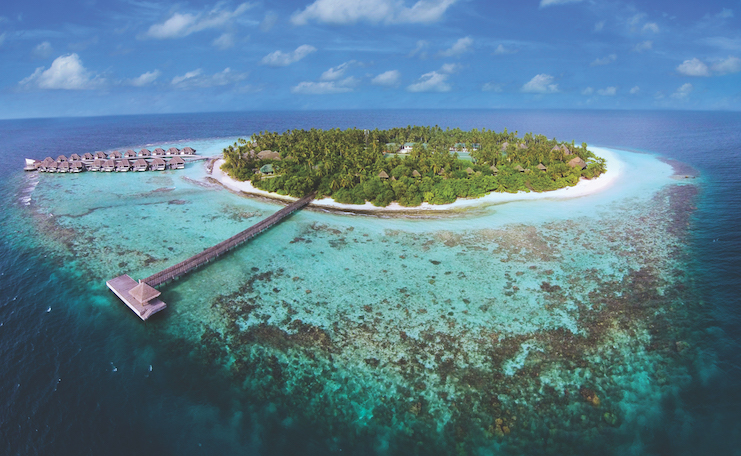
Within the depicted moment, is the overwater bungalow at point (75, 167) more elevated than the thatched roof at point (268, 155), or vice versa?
the thatched roof at point (268, 155)

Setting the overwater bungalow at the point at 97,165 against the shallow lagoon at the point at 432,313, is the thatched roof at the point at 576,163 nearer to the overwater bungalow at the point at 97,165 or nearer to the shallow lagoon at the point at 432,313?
the shallow lagoon at the point at 432,313

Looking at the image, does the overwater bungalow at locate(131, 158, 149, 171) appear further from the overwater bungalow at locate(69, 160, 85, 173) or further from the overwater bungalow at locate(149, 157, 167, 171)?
the overwater bungalow at locate(69, 160, 85, 173)

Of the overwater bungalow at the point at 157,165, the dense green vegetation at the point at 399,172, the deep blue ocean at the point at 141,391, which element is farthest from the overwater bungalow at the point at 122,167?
the deep blue ocean at the point at 141,391

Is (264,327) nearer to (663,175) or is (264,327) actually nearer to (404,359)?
(404,359)

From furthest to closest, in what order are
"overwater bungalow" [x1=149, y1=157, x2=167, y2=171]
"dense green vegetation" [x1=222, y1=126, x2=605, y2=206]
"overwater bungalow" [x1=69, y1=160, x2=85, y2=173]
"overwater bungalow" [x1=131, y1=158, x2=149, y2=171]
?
"overwater bungalow" [x1=149, y1=157, x2=167, y2=171] → "overwater bungalow" [x1=131, y1=158, x2=149, y2=171] → "overwater bungalow" [x1=69, y1=160, x2=85, y2=173] → "dense green vegetation" [x1=222, y1=126, x2=605, y2=206]

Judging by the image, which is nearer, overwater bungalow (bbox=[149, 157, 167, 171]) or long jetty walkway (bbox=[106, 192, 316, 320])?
long jetty walkway (bbox=[106, 192, 316, 320])

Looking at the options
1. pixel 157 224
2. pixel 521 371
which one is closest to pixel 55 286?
pixel 157 224

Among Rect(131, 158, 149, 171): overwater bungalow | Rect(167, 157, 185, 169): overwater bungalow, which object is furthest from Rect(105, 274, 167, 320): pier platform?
Rect(167, 157, 185, 169): overwater bungalow

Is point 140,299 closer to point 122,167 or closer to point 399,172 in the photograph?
point 399,172
